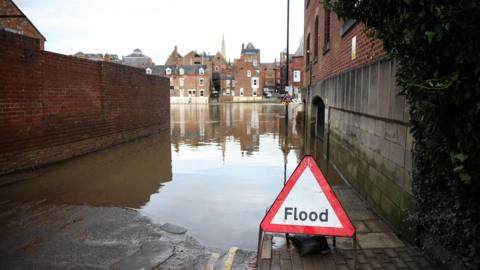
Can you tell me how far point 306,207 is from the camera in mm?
3916

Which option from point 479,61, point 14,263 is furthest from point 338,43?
point 14,263

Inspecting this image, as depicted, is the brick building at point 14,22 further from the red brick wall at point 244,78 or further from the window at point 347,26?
the red brick wall at point 244,78

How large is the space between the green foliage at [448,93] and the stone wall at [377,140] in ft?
3.96

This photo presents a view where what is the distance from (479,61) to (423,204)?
6.80 feet

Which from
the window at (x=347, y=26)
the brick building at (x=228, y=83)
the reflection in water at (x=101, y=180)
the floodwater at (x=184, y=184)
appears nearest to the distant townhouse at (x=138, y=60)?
the brick building at (x=228, y=83)

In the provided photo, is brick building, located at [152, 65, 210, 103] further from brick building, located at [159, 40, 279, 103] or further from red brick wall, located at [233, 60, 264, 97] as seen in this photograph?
red brick wall, located at [233, 60, 264, 97]

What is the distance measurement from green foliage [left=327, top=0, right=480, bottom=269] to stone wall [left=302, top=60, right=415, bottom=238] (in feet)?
3.96

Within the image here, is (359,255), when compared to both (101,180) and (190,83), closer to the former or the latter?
(101,180)

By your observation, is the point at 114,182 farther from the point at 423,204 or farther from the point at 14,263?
the point at 423,204

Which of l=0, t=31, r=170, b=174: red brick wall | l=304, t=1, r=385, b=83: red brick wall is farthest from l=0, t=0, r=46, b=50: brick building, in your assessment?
l=304, t=1, r=385, b=83: red brick wall

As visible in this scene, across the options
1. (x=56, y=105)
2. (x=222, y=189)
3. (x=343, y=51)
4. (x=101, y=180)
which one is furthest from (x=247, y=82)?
(x=222, y=189)

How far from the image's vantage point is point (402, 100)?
469 centimetres

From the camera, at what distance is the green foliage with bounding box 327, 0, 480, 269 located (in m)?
2.27

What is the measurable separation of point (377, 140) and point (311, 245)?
105 inches
